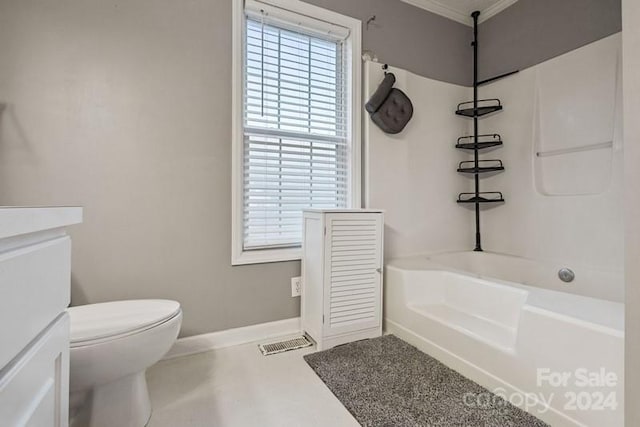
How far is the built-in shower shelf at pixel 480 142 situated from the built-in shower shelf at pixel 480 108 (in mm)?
203

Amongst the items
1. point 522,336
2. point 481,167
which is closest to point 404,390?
point 522,336

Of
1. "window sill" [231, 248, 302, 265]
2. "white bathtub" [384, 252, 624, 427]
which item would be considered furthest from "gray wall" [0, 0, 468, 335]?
"white bathtub" [384, 252, 624, 427]

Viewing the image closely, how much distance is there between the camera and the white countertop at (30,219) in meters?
0.40

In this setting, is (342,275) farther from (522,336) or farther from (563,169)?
(563,169)

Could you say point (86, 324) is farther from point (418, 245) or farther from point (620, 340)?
point (418, 245)

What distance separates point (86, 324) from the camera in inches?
43.3

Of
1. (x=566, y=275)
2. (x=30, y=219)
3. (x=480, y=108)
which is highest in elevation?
(x=480, y=108)

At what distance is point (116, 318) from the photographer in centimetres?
116

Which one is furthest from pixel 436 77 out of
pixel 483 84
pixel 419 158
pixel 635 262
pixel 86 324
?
pixel 86 324

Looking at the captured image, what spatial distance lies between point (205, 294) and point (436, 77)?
2.59 m

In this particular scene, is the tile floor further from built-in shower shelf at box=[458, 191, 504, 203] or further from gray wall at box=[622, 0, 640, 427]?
built-in shower shelf at box=[458, 191, 504, 203]

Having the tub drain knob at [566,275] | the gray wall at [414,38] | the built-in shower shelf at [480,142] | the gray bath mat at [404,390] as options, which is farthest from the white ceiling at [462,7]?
the gray bath mat at [404,390]

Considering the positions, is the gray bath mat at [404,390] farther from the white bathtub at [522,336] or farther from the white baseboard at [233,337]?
the white baseboard at [233,337]

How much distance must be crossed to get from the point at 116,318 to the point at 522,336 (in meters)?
1.70
